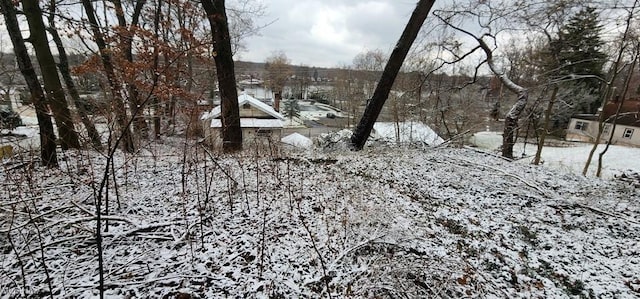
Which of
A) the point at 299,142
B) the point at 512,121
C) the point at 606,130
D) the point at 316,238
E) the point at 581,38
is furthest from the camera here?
the point at 606,130

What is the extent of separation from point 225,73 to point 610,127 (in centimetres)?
2684

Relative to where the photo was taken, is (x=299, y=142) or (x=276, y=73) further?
(x=276, y=73)

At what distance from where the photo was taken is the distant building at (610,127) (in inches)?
669

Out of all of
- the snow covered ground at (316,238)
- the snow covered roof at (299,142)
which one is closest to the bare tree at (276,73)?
the snow covered roof at (299,142)

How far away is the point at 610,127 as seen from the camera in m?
19.0

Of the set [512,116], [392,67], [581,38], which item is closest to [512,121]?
[512,116]

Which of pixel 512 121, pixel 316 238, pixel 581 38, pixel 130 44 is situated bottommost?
pixel 316 238

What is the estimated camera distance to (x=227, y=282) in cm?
170

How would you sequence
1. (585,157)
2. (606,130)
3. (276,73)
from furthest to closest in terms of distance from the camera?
1. (276,73)
2. (606,130)
3. (585,157)

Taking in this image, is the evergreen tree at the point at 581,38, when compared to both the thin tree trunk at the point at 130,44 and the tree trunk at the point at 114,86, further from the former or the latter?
the thin tree trunk at the point at 130,44

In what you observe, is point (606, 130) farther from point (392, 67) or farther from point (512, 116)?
point (392, 67)

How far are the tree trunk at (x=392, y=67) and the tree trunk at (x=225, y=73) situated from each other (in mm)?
2375

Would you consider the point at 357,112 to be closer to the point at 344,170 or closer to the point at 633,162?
the point at 633,162

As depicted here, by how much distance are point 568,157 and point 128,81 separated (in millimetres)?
17410
